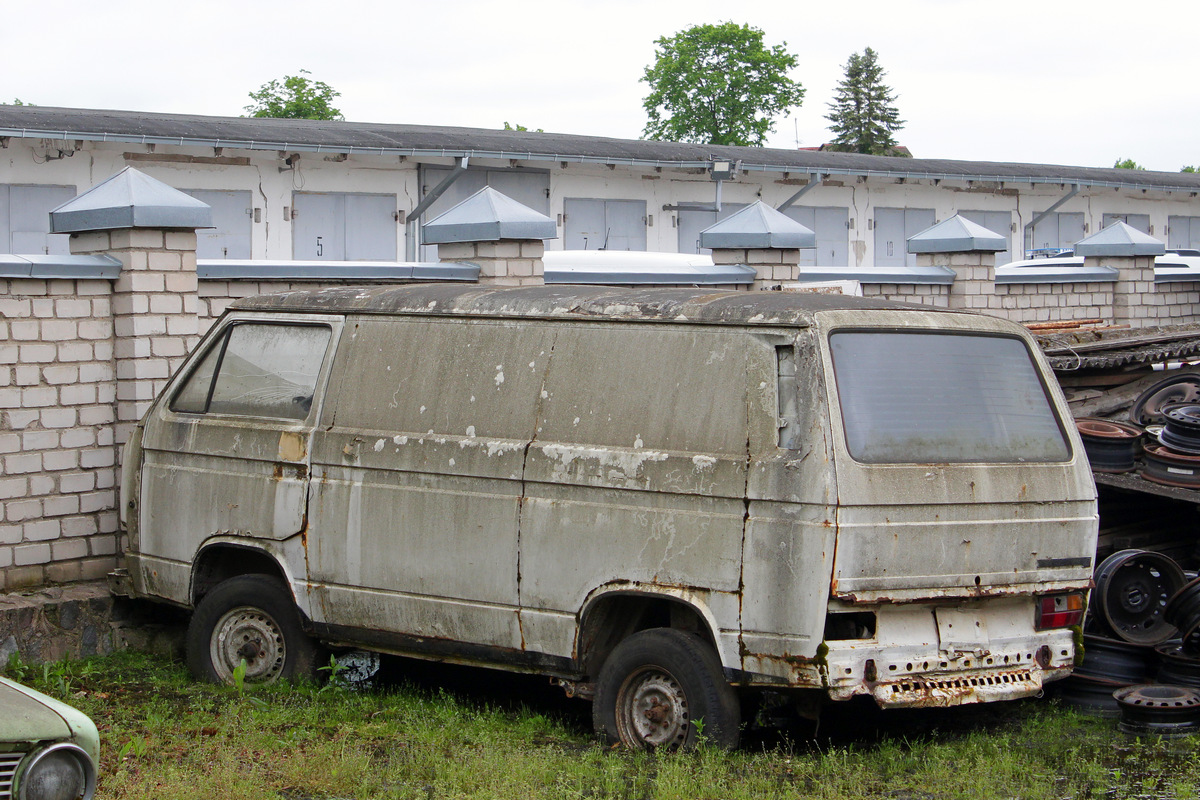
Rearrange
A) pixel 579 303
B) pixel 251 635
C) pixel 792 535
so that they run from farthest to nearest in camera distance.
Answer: pixel 251 635 < pixel 579 303 < pixel 792 535

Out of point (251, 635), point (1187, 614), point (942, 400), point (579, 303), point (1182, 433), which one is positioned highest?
point (579, 303)

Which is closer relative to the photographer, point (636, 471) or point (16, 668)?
point (636, 471)

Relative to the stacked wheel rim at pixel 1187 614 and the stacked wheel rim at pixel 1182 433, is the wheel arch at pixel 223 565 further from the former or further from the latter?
the stacked wheel rim at pixel 1182 433

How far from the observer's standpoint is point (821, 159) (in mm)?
25484

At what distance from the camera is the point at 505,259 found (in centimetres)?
1027

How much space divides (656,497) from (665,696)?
0.87 m

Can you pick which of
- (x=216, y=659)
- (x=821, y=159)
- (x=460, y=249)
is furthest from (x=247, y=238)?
(x=216, y=659)

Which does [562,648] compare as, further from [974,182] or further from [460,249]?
[974,182]

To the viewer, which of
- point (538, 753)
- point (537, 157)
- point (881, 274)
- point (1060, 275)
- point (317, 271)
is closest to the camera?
point (538, 753)

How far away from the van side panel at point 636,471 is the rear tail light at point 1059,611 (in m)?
1.44

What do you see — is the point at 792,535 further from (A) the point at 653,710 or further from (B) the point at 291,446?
(B) the point at 291,446

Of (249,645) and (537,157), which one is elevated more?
(537,157)

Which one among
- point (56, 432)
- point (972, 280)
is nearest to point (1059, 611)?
point (56, 432)

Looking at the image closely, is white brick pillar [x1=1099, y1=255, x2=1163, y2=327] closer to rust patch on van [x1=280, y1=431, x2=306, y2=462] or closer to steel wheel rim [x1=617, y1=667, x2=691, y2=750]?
steel wheel rim [x1=617, y1=667, x2=691, y2=750]
